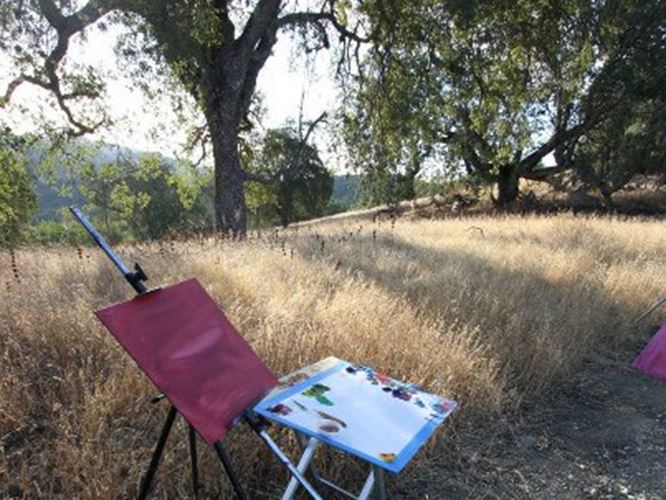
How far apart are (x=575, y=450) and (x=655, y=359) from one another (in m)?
1.84

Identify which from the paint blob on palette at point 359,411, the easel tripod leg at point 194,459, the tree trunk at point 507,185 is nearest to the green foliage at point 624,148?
the tree trunk at point 507,185

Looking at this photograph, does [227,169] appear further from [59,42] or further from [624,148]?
[624,148]

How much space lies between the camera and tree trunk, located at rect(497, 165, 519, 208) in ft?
78.6

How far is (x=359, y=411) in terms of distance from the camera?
2283 mm

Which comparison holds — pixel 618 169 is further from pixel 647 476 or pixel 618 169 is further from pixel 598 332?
pixel 647 476

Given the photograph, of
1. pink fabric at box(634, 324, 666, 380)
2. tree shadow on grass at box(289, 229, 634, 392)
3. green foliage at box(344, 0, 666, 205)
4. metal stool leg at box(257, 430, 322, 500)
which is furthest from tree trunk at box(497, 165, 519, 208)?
metal stool leg at box(257, 430, 322, 500)

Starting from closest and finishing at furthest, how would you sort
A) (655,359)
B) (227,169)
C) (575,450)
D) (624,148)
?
1. (575,450)
2. (655,359)
3. (227,169)
4. (624,148)

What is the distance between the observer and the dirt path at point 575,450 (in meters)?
3.06

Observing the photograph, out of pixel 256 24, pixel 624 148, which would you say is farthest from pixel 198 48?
pixel 624 148

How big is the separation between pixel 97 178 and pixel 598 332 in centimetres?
1259

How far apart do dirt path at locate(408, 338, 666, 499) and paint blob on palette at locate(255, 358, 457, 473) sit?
2.84ft

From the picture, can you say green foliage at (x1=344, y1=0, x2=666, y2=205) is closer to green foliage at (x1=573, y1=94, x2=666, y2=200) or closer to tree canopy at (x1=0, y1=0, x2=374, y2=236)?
tree canopy at (x1=0, y1=0, x2=374, y2=236)

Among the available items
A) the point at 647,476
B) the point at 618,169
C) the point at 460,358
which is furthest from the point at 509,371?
the point at 618,169

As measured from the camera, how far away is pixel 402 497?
2.93m
